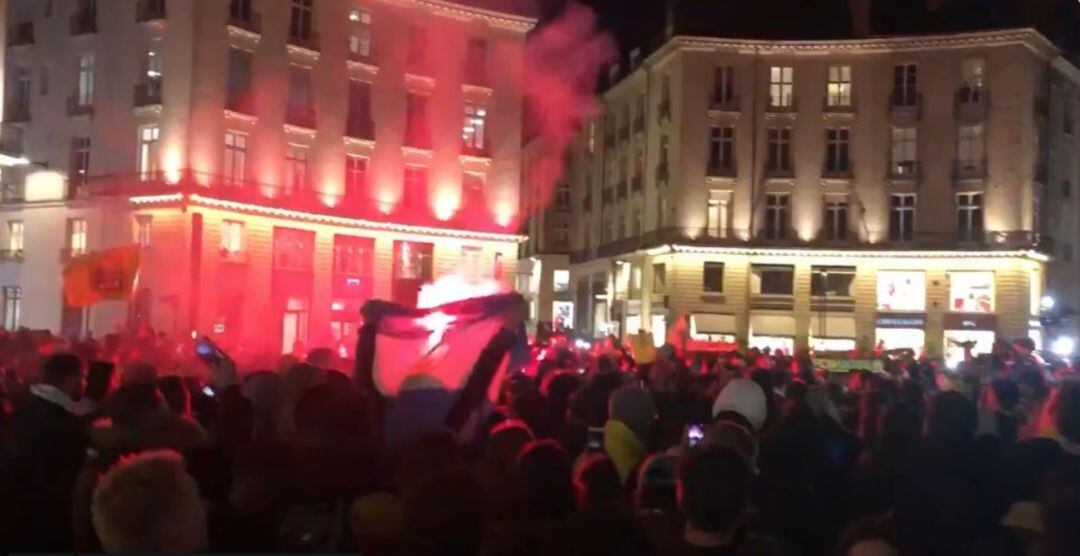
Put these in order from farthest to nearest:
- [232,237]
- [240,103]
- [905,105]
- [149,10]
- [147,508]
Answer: [905,105] < [240,103] < [232,237] < [149,10] < [147,508]

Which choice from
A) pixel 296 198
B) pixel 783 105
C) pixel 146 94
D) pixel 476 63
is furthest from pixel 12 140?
pixel 783 105

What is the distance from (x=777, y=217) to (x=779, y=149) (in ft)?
11.1

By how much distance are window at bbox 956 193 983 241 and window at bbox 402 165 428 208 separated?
81.5ft

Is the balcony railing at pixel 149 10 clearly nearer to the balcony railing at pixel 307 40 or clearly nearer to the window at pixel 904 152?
the balcony railing at pixel 307 40

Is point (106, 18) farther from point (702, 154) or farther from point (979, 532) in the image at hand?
point (979, 532)

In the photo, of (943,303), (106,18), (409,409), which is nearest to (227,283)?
(106,18)

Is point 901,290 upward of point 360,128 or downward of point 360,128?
downward

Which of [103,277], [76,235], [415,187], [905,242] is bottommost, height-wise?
[103,277]

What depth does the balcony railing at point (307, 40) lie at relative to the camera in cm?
4506

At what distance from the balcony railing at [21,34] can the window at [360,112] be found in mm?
13242

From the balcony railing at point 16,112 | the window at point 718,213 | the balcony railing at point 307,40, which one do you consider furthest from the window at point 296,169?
the window at point 718,213

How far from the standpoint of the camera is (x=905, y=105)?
5453cm

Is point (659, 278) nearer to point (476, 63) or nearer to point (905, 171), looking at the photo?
point (905, 171)

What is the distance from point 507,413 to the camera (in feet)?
28.2
